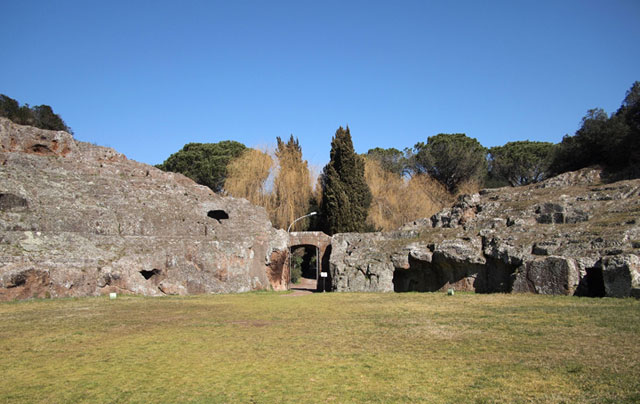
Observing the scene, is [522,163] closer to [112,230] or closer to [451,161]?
[451,161]

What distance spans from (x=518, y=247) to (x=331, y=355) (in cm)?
1450

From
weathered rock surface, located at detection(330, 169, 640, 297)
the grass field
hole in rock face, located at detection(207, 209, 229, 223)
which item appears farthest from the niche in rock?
weathered rock surface, located at detection(330, 169, 640, 297)

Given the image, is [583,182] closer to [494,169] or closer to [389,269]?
[389,269]

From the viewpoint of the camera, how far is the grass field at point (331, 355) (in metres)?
6.71

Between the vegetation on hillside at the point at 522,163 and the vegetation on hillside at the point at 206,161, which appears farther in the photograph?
the vegetation on hillside at the point at 206,161

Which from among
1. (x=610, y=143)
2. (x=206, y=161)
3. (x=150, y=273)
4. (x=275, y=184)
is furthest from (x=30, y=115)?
(x=610, y=143)

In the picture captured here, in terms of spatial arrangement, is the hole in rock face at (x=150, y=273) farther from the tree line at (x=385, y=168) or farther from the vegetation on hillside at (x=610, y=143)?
the vegetation on hillside at (x=610, y=143)

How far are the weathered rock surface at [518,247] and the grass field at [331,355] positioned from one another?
2587mm

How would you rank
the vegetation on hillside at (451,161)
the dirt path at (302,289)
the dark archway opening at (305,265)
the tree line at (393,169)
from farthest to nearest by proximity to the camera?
1. the vegetation on hillside at (451,161)
2. the dark archway opening at (305,265)
3. the tree line at (393,169)
4. the dirt path at (302,289)

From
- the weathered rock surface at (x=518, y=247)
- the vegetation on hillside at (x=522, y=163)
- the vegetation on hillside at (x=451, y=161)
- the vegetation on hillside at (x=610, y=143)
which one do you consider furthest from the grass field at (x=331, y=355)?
the vegetation on hillside at (x=522, y=163)

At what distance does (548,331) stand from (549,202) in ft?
52.4

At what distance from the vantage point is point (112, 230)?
24.0 m

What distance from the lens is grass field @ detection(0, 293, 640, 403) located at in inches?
264

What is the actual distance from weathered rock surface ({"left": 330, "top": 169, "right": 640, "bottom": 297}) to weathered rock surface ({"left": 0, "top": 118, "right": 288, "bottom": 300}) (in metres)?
5.48
